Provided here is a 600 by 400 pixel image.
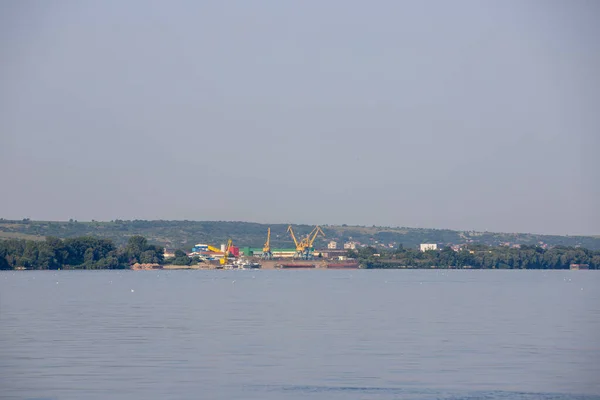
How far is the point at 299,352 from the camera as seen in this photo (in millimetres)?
38469

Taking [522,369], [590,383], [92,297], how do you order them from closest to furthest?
1. [590,383]
2. [522,369]
3. [92,297]

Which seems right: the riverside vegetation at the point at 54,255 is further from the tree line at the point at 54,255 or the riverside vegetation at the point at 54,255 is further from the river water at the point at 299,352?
the river water at the point at 299,352

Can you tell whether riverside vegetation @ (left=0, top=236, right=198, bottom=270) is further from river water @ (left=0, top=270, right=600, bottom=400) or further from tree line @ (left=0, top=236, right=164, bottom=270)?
river water @ (left=0, top=270, right=600, bottom=400)

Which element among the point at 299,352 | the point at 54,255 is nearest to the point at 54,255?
the point at 54,255

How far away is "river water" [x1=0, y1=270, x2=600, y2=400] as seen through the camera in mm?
29719

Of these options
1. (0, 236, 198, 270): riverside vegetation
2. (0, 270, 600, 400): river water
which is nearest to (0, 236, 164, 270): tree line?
(0, 236, 198, 270): riverside vegetation

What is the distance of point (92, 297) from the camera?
81.6 m

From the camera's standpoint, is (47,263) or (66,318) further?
(47,263)

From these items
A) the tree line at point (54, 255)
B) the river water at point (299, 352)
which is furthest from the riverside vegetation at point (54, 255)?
the river water at point (299, 352)

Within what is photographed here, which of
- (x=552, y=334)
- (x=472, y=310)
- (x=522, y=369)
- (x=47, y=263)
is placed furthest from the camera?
(x=47, y=263)

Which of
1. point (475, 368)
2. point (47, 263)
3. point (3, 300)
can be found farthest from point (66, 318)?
point (47, 263)

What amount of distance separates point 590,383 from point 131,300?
5103 cm

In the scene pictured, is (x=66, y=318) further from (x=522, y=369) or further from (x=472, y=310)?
(x=522, y=369)

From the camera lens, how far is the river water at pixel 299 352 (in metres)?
29.7
